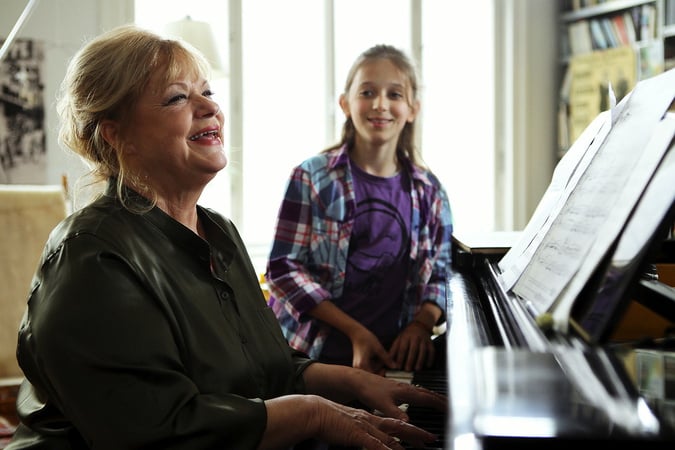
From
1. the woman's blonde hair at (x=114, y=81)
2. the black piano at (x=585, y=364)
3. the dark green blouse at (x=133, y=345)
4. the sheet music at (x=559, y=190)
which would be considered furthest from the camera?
the woman's blonde hair at (x=114, y=81)

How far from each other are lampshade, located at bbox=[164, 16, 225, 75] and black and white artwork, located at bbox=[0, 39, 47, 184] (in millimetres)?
713

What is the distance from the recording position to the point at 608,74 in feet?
13.5

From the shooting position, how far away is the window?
4039mm

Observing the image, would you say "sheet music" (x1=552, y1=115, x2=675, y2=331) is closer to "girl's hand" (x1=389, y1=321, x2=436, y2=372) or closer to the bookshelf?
"girl's hand" (x1=389, y1=321, x2=436, y2=372)

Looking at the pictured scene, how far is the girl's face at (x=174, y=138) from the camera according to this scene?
1322mm

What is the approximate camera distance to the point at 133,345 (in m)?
1.07

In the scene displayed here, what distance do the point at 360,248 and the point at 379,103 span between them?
0.49m

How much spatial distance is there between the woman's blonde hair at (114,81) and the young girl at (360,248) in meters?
0.86

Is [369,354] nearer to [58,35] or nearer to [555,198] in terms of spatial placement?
[555,198]

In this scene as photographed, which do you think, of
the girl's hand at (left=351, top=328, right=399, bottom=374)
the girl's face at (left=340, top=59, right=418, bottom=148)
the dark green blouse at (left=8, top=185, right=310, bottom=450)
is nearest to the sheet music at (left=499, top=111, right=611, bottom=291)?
the dark green blouse at (left=8, top=185, right=310, bottom=450)

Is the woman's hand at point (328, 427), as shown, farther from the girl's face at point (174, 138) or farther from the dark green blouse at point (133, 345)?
the girl's face at point (174, 138)

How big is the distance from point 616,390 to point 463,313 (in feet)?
1.64

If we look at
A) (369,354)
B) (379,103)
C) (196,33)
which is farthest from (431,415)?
(196,33)

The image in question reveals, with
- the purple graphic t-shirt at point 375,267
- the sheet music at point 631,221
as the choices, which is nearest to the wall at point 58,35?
the purple graphic t-shirt at point 375,267
